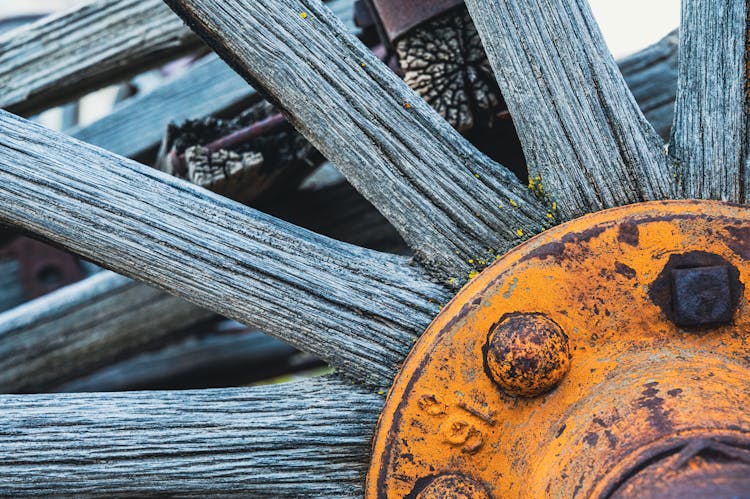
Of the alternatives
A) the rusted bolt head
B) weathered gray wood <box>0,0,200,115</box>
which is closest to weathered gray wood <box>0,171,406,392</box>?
weathered gray wood <box>0,0,200,115</box>

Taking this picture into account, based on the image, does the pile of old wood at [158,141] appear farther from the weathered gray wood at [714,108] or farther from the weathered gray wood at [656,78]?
the weathered gray wood at [714,108]

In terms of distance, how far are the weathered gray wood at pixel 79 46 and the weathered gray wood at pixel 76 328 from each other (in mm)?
510

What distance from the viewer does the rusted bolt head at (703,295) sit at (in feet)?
3.24

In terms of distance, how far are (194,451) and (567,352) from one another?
554 millimetres

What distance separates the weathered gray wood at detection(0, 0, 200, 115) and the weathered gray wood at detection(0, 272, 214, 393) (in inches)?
20.1

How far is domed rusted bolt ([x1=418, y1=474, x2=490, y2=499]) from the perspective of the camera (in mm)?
1005

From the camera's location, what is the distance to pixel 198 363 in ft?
9.46

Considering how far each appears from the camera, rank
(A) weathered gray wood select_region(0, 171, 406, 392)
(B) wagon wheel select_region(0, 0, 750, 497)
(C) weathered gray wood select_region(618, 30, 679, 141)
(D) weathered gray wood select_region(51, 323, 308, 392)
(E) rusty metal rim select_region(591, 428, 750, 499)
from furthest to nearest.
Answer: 1. (D) weathered gray wood select_region(51, 323, 308, 392)
2. (A) weathered gray wood select_region(0, 171, 406, 392)
3. (C) weathered gray wood select_region(618, 30, 679, 141)
4. (B) wagon wheel select_region(0, 0, 750, 497)
5. (E) rusty metal rim select_region(591, 428, 750, 499)

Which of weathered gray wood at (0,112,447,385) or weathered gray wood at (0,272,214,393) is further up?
weathered gray wood at (0,272,214,393)

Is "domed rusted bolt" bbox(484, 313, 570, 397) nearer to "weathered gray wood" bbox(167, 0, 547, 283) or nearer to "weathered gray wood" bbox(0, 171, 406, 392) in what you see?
"weathered gray wood" bbox(167, 0, 547, 283)

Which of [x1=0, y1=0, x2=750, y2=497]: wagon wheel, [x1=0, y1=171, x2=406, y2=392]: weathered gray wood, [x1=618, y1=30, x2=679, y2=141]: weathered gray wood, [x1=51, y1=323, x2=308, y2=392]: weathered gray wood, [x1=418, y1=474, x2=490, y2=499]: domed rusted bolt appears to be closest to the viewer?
[x1=418, y1=474, x2=490, y2=499]: domed rusted bolt

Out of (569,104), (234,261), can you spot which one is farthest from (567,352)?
(234,261)

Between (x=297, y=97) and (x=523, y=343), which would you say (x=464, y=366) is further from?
(x=297, y=97)

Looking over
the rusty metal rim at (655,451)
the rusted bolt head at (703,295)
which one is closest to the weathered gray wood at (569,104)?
the rusted bolt head at (703,295)
